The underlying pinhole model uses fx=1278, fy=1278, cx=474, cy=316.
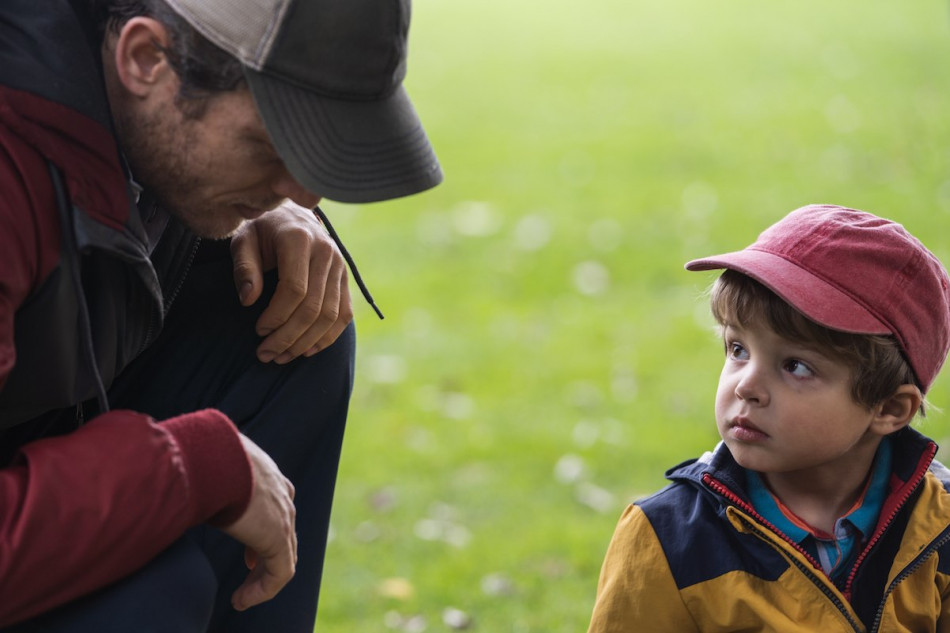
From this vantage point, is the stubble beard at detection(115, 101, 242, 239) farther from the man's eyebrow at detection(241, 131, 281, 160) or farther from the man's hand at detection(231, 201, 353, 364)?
the man's hand at detection(231, 201, 353, 364)

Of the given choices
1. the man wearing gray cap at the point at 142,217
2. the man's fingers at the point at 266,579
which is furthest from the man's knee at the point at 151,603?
the man's fingers at the point at 266,579

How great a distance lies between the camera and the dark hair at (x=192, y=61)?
1.86m

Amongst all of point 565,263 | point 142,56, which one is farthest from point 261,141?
point 565,263

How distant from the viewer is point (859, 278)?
2145 millimetres

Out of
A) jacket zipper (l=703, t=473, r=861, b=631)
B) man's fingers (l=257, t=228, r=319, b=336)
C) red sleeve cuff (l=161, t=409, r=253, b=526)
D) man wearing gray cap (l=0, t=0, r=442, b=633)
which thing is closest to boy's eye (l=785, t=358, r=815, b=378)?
jacket zipper (l=703, t=473, r=861, b=631)

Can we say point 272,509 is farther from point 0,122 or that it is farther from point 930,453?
point 930,453

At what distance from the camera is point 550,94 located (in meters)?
9.08

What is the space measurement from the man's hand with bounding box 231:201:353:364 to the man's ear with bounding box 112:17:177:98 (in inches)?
17.5

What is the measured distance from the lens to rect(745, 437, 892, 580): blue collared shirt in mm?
2223

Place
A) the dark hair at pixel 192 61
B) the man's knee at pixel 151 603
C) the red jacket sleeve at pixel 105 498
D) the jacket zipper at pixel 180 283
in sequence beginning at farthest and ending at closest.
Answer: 1. the jacket zipper at pixel 180 283
2. the dark hair at pixel 192 61
3. the man's knee at pixel 151 603
4. the red jacket sleeve at pixel 105 498

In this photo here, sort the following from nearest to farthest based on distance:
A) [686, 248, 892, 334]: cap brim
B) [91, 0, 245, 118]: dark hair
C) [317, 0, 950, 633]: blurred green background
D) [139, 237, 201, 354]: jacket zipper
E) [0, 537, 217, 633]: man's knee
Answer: [0, 537, 217, 633]: man's knee
[91, 0, 245, 118]: dark hair
[686, 248, 892, 334]: cap brim
[139, 237, 201, 354]: jacket zipper
[317, 0, 950, 633]: blurred green background

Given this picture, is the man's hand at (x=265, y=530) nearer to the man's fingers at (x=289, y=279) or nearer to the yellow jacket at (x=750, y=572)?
the man's fingers at (x=289, y=279)

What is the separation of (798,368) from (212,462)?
1.01 meters

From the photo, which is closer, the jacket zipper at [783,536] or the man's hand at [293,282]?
the jacket zipper at [783,536]
